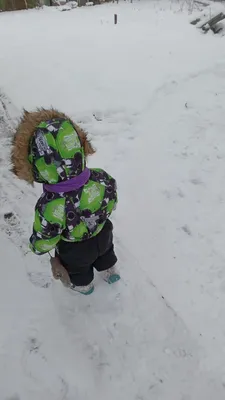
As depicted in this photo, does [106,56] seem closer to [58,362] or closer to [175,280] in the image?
[175,280]

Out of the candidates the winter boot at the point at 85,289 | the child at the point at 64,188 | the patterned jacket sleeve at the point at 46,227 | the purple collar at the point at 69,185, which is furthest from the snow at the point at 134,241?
the purple collar at the point at 69,185

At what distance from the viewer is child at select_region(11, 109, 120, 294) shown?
1.83 metres

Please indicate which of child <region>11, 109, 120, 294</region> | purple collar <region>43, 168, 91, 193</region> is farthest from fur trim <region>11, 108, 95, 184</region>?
purple collar <region>43, 168, 91, 193</region>

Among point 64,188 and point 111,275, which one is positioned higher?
point 64,188

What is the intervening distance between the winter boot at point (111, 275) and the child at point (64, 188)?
388 mm

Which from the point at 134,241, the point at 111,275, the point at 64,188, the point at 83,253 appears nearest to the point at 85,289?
the point at 111,275

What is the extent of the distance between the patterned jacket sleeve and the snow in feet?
2.50

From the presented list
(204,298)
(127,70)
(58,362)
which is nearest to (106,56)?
(127,70)

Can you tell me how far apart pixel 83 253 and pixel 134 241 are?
0.97 m

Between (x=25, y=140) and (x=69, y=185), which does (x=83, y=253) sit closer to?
(x=69, y=185)

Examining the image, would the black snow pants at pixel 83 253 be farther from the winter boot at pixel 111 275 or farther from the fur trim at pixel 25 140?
the fur trim at pixel 25 140

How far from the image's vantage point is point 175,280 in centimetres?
288

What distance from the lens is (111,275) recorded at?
109 inches

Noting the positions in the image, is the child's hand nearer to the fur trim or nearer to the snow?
the snow
